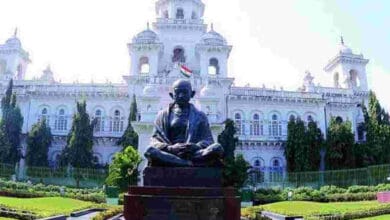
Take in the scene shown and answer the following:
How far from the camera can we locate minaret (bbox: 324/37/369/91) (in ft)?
213

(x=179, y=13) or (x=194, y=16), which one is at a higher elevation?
(x=179, y=13)

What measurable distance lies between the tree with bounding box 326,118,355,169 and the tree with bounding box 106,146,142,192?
2592 cm

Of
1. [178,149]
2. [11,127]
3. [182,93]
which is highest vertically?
[11,127]

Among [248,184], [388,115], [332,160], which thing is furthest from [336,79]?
[248,184]

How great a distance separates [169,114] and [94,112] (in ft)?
149

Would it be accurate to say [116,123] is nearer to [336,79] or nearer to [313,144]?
[313,144]

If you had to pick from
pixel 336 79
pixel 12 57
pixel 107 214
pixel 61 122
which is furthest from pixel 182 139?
pixel 336 79

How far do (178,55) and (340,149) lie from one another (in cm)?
2453

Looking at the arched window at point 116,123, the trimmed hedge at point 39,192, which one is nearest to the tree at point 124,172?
the trimmed hedge at point 39,192

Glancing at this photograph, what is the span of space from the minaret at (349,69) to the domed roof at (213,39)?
20.6 meters

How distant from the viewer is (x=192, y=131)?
1143 cm

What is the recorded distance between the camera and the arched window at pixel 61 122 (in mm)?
55450

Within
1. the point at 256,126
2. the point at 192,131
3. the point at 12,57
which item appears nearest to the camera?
the point at 192,131

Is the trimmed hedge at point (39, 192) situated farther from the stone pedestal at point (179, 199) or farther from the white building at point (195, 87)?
the stone pedestal at point (179, 199)
